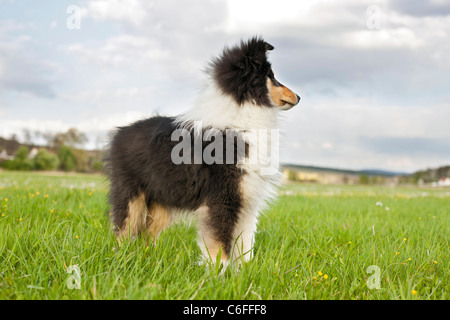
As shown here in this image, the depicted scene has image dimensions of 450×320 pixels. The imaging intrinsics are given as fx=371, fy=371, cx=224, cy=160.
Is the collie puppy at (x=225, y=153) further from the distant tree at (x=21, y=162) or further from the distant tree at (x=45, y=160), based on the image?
the distant tree at (x=21, y=162)

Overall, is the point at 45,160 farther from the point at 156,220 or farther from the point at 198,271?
the point at 198,271

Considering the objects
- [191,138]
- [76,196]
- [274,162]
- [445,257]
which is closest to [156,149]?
[191,138]

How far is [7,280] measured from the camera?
3.13 metres

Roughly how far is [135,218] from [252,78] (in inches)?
83.3

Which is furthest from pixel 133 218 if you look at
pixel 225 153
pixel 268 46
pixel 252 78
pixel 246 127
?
pixel 268 46

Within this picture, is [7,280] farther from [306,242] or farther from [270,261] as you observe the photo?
[306,242]

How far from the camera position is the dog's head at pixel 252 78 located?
383cm

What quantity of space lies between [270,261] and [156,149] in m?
1.70

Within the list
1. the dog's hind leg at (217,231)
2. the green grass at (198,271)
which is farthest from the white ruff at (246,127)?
the green grass at (198,271)

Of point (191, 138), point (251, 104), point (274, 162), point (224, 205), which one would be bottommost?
point (224, 205)

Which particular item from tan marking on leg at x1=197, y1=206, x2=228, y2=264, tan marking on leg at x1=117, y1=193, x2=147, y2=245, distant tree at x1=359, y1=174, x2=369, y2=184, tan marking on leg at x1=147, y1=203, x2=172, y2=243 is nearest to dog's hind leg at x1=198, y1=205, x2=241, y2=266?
tan marking on leg at x1=197, y1=206, x2=228, y2=264

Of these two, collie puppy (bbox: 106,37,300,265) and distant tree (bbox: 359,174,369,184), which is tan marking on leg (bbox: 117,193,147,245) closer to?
collie puppy (bbox: 106,37,300,265)

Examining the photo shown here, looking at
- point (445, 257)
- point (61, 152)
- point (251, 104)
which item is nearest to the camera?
point (251, 104)

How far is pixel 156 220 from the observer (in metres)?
4.55
